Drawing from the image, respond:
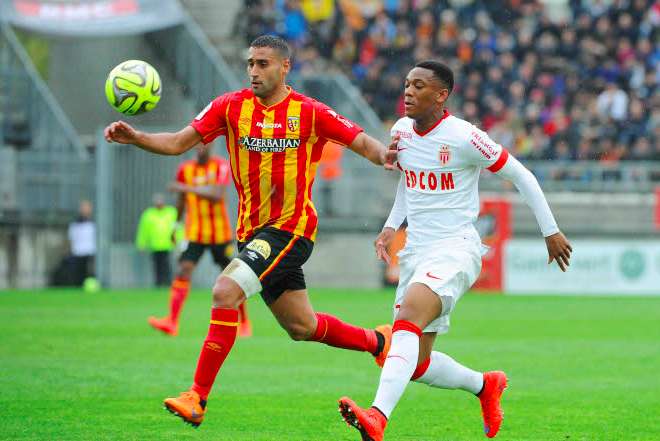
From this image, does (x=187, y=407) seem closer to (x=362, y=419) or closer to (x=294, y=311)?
(x=362, y=419)

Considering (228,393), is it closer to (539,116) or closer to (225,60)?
(539,116)

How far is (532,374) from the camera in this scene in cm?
1139

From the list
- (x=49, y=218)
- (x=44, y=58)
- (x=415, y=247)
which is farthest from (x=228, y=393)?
(x=44, y=58)

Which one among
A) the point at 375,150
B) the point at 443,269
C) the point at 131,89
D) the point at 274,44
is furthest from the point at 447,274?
the point at 131,89

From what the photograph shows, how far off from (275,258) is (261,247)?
0.11 metres

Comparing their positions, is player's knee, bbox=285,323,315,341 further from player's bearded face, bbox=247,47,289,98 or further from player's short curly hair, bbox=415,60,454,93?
player's short curly hair, bbox=415,60,454,93

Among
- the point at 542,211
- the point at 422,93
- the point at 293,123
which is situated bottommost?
the point at 542,211

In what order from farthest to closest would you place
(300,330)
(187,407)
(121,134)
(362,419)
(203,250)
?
(203,250) → (300,330) → (121,134) → (187,407) → (362,419)

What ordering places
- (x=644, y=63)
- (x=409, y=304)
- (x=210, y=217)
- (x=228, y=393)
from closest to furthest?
(x=409, y=304)
(x=228, y=393)
(x=210, y=217)
(x=644, y=63)

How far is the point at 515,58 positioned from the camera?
28469mm

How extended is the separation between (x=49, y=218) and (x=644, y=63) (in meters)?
13.4

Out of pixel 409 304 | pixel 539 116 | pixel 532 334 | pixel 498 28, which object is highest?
pixel 498 28

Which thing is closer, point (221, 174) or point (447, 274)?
point (447, 274)

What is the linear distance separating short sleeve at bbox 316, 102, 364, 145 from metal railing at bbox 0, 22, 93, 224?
18.8 meters
